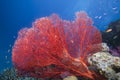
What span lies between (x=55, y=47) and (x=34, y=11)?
876 centimetres

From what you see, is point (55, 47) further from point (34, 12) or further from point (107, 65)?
point (34, 12)

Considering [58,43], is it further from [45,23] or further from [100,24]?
[100,24]

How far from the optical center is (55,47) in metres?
5.36

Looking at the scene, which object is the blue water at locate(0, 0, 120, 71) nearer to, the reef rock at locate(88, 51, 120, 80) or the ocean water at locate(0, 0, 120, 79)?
the ocean water at locate(0, 0, 120, 79)

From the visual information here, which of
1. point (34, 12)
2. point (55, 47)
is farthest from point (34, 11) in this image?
point (55, 47)

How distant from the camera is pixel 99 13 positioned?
550 inches

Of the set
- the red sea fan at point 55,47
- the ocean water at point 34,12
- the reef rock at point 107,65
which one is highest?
the ocean water at point 34,12

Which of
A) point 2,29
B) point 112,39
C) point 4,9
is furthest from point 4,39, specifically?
point 112,39

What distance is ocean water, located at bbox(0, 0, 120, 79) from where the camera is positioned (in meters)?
13.4

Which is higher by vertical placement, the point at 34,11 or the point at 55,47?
the point at 34,11

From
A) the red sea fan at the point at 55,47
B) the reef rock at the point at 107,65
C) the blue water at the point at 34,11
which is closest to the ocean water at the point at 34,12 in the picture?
the blue water at the point at 34,11

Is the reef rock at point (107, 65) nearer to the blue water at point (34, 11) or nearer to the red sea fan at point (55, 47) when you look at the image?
the red sea fan at point (55, 47)

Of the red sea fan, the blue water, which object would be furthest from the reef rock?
the blue water

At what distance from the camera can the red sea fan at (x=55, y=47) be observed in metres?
5.41
